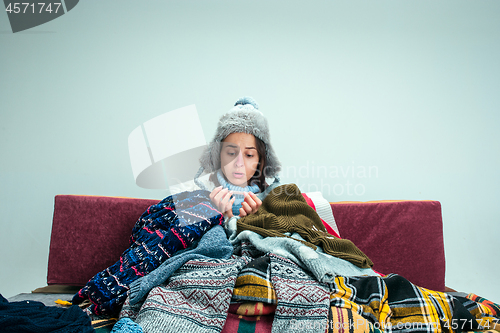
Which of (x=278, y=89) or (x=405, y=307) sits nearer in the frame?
(x=405, y=307)

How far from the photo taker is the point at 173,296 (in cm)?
59

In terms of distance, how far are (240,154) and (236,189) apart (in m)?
0.14

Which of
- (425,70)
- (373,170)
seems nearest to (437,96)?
(425,70)

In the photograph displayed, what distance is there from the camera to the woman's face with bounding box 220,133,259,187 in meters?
1.10

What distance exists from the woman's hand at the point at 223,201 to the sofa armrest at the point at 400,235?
507mm

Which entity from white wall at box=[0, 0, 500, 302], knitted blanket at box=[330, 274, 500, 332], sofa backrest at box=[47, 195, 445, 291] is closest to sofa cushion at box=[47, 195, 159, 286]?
sofa backrest at box=[47, 195, 445, 291]

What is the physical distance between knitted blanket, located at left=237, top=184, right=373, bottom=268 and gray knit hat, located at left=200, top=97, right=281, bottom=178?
0.22 m

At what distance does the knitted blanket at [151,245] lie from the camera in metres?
0.63

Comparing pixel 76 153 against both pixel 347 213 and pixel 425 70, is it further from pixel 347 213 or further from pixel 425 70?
pixel 425 70

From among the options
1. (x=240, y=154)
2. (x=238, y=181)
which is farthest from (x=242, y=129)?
(x=238, y=181)

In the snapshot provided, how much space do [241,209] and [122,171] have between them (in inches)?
30.8

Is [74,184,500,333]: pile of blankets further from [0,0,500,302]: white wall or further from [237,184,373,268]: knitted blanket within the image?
[0,0,500,302]: white wall

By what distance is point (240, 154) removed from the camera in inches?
43.4

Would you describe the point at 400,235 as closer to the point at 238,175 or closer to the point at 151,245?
the point at 238,175
